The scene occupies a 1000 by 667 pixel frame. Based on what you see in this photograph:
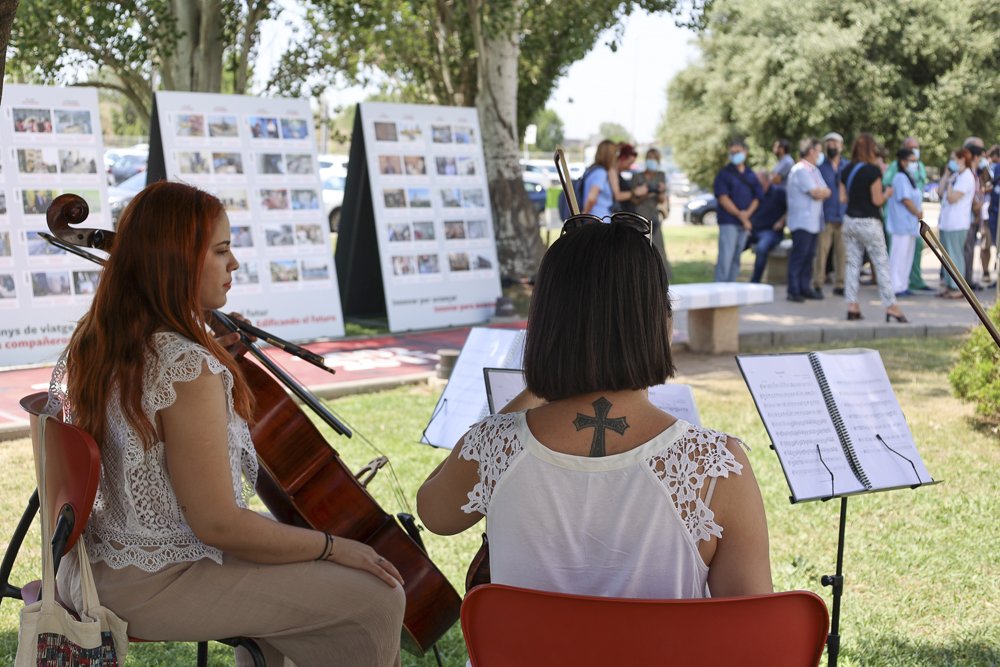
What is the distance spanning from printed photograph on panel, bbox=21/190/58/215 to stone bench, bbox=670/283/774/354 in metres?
5.36

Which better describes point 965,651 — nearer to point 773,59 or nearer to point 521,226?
point 521,226

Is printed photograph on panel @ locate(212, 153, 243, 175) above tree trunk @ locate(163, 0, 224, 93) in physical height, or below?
below

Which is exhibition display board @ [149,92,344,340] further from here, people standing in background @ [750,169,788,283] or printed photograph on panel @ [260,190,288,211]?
people standing in background @ [750,169,788,283]

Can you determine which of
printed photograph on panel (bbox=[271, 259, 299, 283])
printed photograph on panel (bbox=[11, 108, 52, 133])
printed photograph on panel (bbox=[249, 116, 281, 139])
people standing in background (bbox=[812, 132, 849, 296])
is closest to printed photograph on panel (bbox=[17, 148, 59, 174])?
printed photograph on panel (bbox=[11, 108, 52, 133])

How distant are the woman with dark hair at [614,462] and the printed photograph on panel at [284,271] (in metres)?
8.11

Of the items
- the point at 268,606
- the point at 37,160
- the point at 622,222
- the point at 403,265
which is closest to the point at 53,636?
the point at 268,606

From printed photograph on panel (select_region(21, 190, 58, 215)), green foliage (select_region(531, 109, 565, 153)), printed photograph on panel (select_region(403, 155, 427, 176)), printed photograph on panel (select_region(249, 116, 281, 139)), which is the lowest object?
printed photograph on panel (select_region(21, 190, 58, 215))

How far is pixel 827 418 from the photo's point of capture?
3.04 meters

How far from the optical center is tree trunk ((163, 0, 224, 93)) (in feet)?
37.1

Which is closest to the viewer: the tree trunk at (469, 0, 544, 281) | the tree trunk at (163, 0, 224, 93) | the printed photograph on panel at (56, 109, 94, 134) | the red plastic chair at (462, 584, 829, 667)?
the red plastic chair at (462, 584, 829, 667)

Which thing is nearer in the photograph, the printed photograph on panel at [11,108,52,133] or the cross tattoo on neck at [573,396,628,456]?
the cross tattoo on neck at [573,396,628,456]

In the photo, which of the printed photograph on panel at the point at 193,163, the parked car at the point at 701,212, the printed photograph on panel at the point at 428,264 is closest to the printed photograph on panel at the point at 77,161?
the printed photograph on panel at the point at 193,163

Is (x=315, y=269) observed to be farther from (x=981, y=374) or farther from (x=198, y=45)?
(x=981, y=374)

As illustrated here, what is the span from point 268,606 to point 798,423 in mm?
1517
